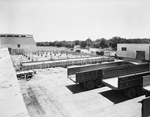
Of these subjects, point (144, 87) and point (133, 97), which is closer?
point (144, 87)

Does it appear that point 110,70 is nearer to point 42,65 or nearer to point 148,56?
point 42,65

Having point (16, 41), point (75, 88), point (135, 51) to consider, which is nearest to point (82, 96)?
point (75, 88)

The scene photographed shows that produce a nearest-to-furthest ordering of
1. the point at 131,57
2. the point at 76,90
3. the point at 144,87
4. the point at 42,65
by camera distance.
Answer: the point at 144,87 < the point at 76,90 < the point at 42,65 < the point at 131,57

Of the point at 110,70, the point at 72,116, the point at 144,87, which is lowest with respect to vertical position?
the point at 72,116

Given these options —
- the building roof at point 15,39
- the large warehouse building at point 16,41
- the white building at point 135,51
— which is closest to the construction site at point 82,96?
the white building at point 135,51

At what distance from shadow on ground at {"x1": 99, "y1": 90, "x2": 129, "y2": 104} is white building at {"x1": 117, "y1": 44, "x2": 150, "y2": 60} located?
18017 millimetres

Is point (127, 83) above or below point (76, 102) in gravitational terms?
above

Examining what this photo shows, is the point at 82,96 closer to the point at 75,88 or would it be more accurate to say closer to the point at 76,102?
the point at 76,102

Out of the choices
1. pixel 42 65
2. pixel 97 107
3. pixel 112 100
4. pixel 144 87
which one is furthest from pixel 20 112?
pixel 42 65

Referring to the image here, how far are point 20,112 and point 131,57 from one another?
90.5 feet

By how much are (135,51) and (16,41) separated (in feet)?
184

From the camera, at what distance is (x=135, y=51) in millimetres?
26344

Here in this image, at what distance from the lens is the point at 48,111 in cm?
752

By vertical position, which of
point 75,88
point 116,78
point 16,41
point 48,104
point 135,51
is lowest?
point 48,104
